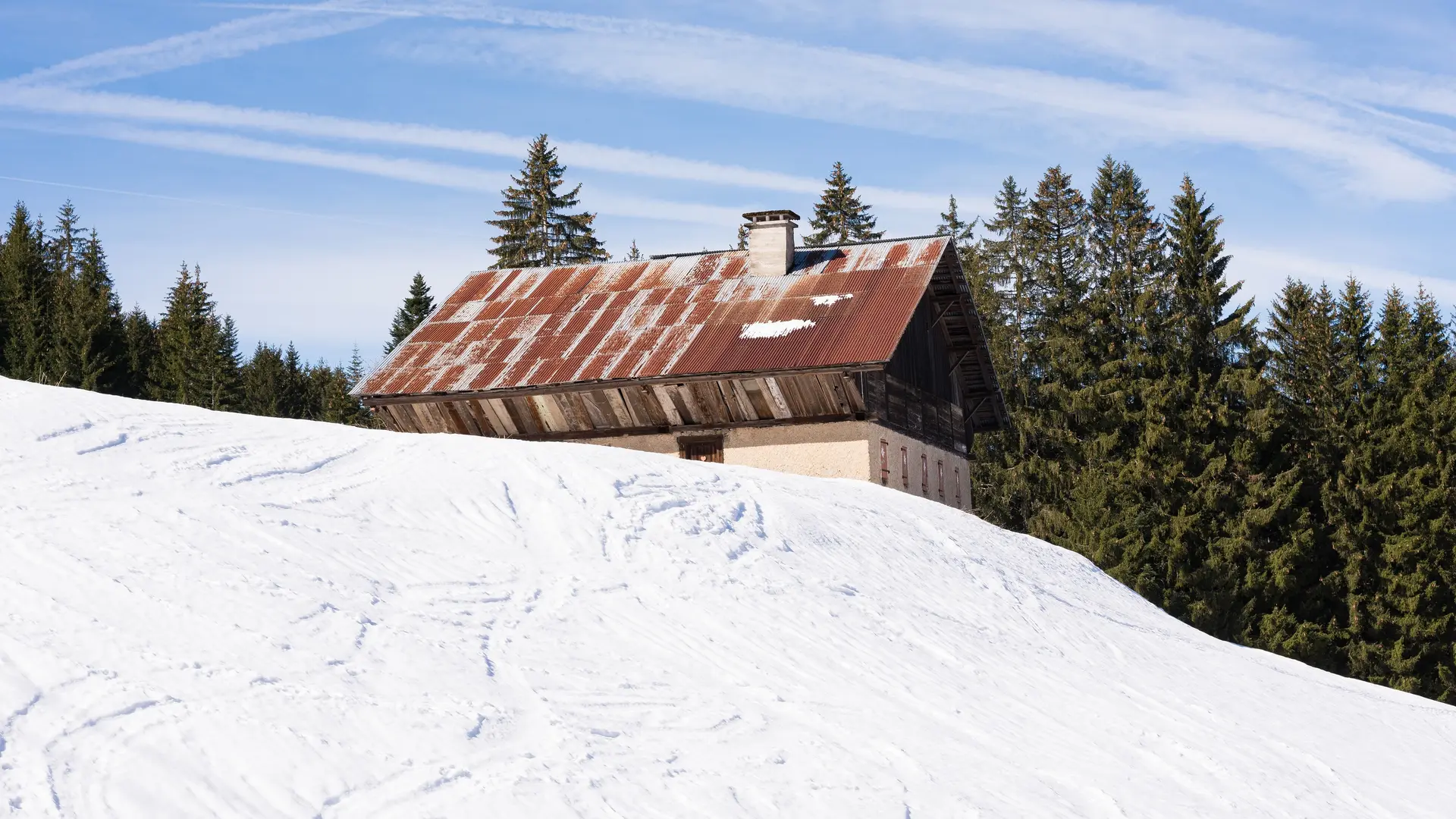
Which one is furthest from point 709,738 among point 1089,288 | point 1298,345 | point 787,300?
point 1089,288

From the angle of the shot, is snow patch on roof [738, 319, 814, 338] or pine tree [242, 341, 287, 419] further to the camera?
pine tree [242, 341, 287, 419]

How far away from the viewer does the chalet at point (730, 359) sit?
31469mm

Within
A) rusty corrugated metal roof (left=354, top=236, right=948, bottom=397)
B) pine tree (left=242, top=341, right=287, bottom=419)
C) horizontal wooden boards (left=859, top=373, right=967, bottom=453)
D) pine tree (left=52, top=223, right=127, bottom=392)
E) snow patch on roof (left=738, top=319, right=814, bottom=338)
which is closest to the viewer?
horizontal wooden boards (left=859, top=373, right=967, bottom=453)

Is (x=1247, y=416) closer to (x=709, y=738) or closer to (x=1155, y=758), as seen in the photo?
(x=1155, y=758)

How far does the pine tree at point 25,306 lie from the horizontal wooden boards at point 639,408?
1297 inches

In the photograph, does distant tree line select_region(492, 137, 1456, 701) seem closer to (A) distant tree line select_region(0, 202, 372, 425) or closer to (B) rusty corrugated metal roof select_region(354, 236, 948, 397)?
(B) rusty corrugated metal roof select_region(354, 236, 948, 397)

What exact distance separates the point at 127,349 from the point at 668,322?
39.8 metres

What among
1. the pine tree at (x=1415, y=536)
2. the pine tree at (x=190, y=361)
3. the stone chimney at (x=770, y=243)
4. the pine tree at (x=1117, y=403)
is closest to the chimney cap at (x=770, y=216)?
the stone chimney at (x=770, y=243)

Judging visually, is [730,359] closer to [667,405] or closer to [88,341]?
[667,405]

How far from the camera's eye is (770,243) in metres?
35.7

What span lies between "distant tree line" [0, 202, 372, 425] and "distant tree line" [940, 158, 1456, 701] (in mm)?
28566

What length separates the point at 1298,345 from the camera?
50.1 meters

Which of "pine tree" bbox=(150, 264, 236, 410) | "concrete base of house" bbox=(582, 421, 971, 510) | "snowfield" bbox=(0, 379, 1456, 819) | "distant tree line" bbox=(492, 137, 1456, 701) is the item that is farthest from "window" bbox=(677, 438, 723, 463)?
"pine tree" bbox=(150, 264, 236, 410)

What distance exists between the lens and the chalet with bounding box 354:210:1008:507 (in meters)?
31.5
